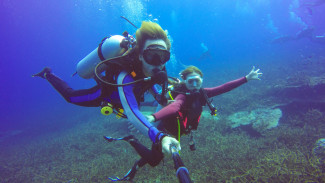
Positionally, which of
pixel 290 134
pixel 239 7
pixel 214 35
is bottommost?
pixel 290 134

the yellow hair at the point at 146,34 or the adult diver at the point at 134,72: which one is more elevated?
the yellow hair at the point at 146,34

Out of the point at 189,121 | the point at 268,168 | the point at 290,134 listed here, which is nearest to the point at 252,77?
the point at 189,121

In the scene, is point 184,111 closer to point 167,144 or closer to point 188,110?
point 188,110

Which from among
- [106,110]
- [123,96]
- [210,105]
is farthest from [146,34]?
[210,105]

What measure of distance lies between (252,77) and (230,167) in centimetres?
328

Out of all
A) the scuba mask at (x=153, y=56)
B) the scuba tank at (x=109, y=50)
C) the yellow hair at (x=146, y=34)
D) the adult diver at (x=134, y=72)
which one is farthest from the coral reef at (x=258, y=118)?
the scuba tank at (x=109, y=50)


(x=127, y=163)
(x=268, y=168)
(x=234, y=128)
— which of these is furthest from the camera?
(x=234, y=128)

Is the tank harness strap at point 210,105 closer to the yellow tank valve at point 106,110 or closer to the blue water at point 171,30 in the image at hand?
the yellow tank valve at point 106,110

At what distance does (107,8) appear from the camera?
55.8 m

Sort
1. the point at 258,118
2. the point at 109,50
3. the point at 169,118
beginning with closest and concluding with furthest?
the point at 109,50
the point at 169,118
the point at 258,118

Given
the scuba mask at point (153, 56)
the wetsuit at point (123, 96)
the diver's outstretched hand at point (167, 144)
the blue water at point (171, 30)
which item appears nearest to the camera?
the diver's outstretched hand at point (167, 144)

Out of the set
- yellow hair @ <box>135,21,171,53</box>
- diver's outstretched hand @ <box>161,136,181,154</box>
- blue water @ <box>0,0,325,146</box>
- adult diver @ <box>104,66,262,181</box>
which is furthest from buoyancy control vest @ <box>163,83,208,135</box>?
blue water @ <box>0,0,325,146</box>

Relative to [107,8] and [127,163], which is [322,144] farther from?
[107,8]

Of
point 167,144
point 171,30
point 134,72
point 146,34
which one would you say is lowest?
point 167,144
